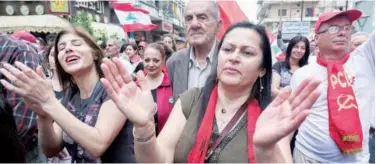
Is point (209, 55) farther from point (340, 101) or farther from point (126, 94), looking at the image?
point (126, 94)

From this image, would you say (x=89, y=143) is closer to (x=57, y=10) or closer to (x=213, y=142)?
(x=213, y=142)

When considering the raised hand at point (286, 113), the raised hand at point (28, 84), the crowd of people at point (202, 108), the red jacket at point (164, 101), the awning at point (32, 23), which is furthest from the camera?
the awning at point (32, 23)

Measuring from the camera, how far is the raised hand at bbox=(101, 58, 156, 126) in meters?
1.46

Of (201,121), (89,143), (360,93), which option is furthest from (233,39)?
(360,93)

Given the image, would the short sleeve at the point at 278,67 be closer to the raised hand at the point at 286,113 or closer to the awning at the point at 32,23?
the raised hand at the point at 286,113

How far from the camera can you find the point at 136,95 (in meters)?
1.52

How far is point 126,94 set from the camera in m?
1.49

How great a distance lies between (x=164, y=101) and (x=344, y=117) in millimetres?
1331

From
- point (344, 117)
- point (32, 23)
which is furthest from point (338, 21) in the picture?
point (32, 23)

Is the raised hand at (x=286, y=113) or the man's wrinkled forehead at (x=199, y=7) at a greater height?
the man's wrinkled forehead at (x=199, y=7)

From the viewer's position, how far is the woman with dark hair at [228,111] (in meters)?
1.34

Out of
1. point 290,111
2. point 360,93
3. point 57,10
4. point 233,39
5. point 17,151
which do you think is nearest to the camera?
point 17,151

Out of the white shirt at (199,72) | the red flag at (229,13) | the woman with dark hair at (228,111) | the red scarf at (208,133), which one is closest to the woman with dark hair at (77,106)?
the woman with dark hair at (228,111)

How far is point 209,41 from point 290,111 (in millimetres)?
1577
